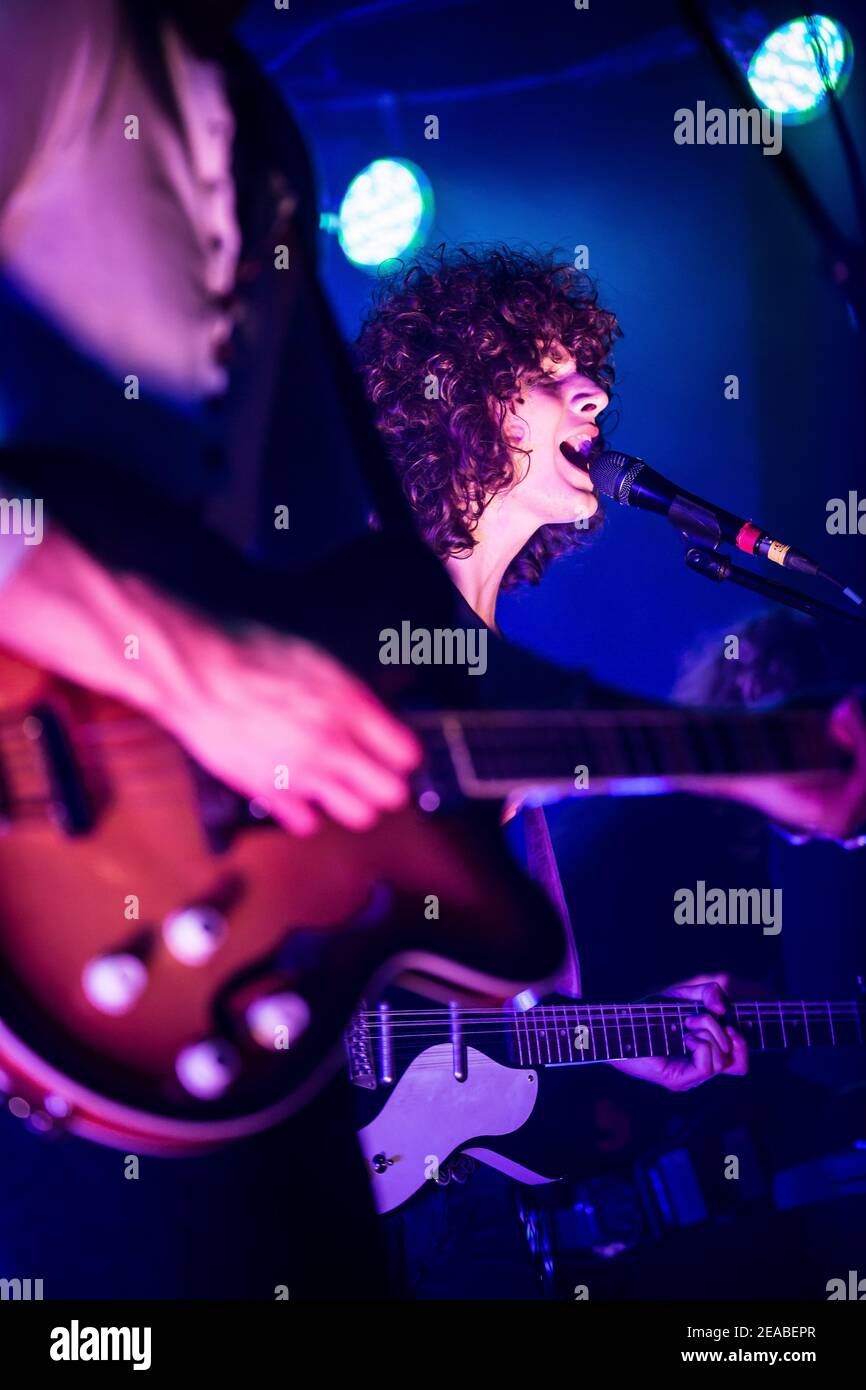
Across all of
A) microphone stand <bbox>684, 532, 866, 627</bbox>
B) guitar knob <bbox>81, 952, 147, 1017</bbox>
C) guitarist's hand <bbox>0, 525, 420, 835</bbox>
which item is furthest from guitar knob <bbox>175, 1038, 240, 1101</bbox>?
microphone stand <bbox>684, 532, 866, 627</bbox>

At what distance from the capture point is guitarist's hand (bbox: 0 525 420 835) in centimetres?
156

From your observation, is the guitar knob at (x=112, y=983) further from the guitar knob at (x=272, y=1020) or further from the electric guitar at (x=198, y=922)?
the guitar knob at (x=272, y=1020)

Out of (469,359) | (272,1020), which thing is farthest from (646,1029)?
(469,359)

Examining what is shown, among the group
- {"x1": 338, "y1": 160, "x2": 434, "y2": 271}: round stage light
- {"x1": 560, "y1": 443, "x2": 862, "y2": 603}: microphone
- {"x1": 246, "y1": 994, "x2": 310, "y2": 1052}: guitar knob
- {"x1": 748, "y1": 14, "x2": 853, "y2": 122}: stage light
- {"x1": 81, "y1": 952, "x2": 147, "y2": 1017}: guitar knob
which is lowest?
{"x1": 246, "y1": 994, "x2": 310, "y2": 1052}: guitar knob

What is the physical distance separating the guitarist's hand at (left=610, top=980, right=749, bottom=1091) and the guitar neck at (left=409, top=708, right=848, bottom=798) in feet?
1.20

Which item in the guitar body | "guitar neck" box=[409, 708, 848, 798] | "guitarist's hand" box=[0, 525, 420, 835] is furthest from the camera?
"guitar neck" box=[409, 708, 848, 798]

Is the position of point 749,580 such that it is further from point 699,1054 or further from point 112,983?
point 112,983

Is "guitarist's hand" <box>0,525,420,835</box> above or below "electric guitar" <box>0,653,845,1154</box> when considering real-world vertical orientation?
above

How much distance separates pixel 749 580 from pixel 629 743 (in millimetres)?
348

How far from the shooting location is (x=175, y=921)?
150 centimetres

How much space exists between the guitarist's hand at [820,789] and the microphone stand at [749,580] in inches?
6.2

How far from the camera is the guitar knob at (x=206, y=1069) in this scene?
148 centimetres

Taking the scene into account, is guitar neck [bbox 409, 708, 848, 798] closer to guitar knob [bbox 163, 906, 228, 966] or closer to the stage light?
guitar knob [bbox 163, 906, 228, 966]

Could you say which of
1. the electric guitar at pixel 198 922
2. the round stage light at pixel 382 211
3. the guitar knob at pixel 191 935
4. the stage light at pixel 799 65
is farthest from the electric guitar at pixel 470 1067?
the stage light at pixel 799 65
